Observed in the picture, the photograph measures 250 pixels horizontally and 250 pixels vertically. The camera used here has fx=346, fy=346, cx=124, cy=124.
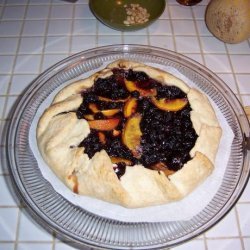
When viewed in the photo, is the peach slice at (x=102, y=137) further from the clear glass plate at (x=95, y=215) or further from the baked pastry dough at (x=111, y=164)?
the clear glass plate at (x=95, y=215)

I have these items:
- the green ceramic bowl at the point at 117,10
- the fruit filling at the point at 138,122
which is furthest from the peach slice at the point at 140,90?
the green ceramic bowl at the point at 117,10

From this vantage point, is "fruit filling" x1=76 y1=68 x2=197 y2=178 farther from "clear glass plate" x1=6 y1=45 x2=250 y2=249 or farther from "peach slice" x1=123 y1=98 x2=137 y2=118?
"clear glass plate" x1=6 y1=45 x2=250 y2=249

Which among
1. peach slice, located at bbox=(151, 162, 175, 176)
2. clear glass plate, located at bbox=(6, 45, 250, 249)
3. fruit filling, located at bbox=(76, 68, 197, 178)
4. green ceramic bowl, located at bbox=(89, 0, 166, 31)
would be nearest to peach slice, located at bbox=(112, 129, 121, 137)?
fruit filling, located at bbox=(76, 68, 197, 178)

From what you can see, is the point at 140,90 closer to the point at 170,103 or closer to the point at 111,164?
the point at 170,103

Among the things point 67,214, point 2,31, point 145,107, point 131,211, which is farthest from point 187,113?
point 2,31

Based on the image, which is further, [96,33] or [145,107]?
[96,33]

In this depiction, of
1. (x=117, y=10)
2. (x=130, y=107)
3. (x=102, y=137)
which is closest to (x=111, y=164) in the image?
(x=102, y=137)

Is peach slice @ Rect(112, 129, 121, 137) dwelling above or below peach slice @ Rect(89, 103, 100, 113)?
below

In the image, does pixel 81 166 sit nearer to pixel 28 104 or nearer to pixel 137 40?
pixel 28 104

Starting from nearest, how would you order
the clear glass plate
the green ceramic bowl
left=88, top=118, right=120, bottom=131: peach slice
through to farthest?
the clear glass plate
left=88, top=118, right=120, bottom=131: peach slice
the green ceramic bowl
